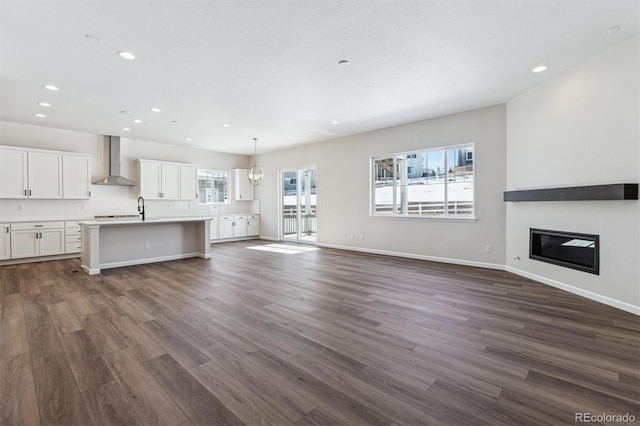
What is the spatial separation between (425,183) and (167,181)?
667 cm

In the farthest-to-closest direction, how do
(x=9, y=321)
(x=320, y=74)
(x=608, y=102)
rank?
(x=320, y=74), (x=608, y=102), (x=9, y=321)

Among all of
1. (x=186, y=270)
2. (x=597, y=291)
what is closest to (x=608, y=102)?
(x=597, y=291)

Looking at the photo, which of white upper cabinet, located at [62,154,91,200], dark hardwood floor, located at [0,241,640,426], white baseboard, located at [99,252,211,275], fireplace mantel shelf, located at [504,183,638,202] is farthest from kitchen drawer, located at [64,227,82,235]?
fireplace mantel shelf, located at [504,183,638,202]

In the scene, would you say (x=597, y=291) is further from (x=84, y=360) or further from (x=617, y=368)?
(x=84, y=360)

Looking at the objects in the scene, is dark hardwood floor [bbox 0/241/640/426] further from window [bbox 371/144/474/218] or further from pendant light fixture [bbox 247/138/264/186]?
pendant light fixture [bbox 247/138/264/186]

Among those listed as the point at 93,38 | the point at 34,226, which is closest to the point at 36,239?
the point at 34,226

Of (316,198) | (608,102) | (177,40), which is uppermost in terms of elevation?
(177,40)

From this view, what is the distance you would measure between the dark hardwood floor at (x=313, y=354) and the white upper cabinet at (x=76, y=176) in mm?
3069

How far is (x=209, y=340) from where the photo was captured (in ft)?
8.53

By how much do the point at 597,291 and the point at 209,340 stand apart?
4.46m

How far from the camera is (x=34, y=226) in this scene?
604cm

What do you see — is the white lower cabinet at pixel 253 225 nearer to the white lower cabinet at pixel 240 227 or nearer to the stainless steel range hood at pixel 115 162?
the white lower cabinet at pixel 240 227

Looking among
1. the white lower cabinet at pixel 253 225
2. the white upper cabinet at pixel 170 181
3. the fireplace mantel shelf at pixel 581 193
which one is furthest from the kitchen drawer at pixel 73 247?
the fireplace mantel shelf at pixel 581 193

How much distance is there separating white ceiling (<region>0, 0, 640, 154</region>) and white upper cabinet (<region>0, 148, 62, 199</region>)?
84cm
